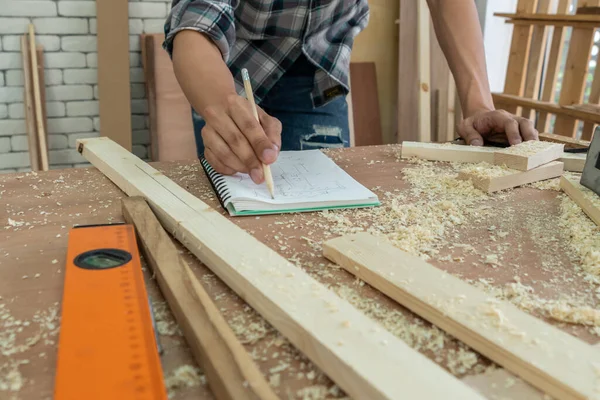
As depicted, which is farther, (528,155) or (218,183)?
(528,155)

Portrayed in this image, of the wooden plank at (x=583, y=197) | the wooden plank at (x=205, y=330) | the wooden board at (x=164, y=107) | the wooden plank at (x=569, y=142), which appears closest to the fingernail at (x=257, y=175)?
the wooden plank at (x=205, y=330)

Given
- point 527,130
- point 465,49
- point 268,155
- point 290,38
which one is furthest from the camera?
point 465,49

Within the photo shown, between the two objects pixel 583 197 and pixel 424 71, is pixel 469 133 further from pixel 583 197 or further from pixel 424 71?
pixel 424 71

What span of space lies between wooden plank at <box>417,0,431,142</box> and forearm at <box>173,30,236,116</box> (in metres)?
1.92

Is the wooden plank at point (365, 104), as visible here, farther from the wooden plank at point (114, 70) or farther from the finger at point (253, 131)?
the finger at point (253, 131)

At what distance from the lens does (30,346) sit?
0.56 meters

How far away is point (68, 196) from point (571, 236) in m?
0.92

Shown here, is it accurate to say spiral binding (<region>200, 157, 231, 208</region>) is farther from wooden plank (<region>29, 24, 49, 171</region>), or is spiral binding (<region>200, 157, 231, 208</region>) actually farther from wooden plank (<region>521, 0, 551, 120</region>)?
wooden plank (<region>521, 0, 551, 120</region>)

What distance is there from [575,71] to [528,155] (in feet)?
5.14

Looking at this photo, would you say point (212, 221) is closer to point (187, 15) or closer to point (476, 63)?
point (187, 15)

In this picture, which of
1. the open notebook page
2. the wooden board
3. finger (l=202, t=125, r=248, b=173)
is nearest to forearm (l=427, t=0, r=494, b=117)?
the open notebook page

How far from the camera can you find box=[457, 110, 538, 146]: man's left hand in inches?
55.0

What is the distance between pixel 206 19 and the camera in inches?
48.3

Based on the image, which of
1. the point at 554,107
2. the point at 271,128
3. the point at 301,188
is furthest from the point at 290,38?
the point at 554,107
